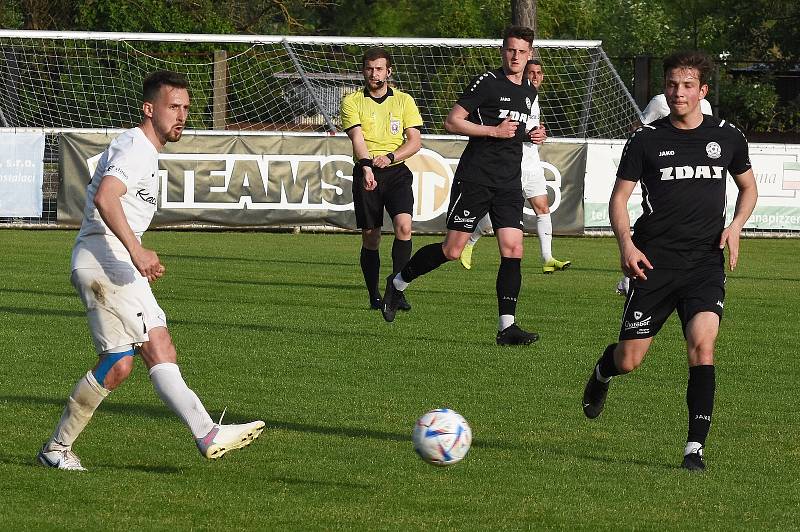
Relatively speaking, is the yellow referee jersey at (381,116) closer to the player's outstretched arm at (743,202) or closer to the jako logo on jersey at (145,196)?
the player's outstretched arm at (743,202)

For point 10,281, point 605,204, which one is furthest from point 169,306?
point 605,204

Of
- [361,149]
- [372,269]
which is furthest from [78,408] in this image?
[372,269]

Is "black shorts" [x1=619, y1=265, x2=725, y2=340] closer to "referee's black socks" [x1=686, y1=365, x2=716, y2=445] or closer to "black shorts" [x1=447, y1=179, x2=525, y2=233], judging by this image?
"referee's black socks" [x1=686, y1=365, x2=716, y2=445]

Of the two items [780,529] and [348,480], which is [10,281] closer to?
[348,480]

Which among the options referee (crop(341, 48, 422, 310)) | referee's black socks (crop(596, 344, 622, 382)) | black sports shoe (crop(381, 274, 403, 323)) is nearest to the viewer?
referee's black socks (crop(596, 344, 622, 382))

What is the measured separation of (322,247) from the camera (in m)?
19.9

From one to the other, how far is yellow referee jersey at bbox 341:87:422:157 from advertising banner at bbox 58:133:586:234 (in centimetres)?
860

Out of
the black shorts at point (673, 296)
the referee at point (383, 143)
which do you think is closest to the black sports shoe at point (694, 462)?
the black shorts at point (673, 296)

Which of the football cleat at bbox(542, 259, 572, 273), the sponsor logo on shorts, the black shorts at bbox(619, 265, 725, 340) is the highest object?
the black shorts at bbox(619, 265, 725, 340)

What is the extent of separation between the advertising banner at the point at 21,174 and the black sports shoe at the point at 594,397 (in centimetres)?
1504

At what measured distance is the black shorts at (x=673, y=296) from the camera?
6715 millimetres

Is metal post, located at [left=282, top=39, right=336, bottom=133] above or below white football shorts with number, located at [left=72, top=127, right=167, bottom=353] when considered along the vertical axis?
above

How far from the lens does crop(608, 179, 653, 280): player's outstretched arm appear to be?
21.8 feet

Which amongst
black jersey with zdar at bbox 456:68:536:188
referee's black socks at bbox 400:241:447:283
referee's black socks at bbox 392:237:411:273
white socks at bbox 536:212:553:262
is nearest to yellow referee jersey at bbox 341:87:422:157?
referee's black socks at bbox 392:237:411:273
